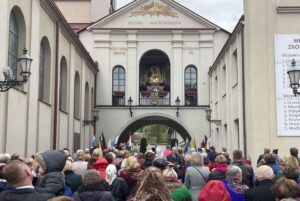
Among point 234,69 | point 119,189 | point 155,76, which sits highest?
point 155,76

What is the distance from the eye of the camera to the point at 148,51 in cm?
3288

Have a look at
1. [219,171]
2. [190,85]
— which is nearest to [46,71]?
[219,171]

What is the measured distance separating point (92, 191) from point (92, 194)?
6 centimetres

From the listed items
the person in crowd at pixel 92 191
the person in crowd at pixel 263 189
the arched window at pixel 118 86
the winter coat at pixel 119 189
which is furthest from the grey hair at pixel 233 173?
the arched window at pixel 118 86

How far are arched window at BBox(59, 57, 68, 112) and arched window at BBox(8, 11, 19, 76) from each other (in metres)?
6.95

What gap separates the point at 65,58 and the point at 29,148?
7.83 meters

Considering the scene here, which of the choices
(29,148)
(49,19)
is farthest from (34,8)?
(29,148)

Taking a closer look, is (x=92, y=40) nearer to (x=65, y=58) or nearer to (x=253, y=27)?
(x=65, y=58)

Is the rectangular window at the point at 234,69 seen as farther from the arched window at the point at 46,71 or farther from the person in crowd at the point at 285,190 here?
the person in crowd at the point at 285,190

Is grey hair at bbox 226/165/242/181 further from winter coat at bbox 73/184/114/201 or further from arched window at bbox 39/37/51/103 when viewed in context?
arched window at bbox 39/37/51/103

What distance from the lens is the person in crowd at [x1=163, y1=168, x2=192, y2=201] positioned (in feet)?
19.8

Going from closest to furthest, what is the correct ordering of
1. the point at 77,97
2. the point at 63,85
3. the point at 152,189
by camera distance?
the point at 152,189 < the point at 63,85 < the point at 77,97

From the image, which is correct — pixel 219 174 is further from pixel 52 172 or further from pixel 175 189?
pixel 52 172

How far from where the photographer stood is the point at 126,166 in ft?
27.2
